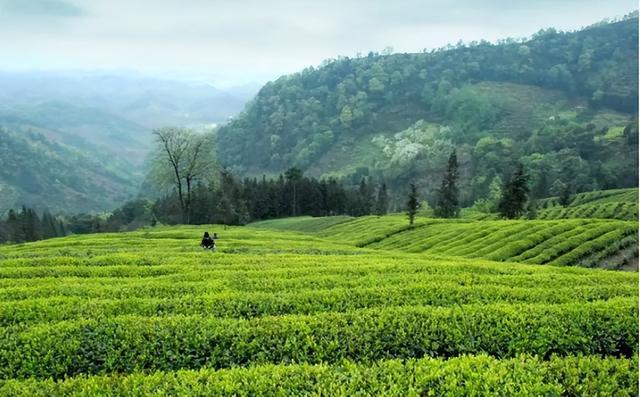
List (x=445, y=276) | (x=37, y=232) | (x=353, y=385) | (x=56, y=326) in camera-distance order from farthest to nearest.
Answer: (x=37, y=232)
(x=445, y=276)
(x=56, y=326)
(x=353, y=385)

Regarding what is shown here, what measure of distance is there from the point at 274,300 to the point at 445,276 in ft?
23.3

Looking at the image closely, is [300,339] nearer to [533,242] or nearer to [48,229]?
[533,242]

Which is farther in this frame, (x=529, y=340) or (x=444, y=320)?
(x=444, y=320)

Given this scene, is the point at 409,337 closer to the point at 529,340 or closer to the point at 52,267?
the point at 529,340

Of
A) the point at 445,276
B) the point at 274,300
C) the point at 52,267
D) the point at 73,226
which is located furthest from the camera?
the point at 73,226

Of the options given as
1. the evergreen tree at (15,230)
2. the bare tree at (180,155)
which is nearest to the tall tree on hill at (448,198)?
the bare tree at (180,155)

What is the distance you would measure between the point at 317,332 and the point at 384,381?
2.76 m

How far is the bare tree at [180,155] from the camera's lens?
85.1 meters

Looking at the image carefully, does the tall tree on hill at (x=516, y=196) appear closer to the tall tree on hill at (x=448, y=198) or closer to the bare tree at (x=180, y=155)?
the tall tree on hill at (x=448, y=198)

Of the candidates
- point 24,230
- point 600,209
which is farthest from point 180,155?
point 600,209

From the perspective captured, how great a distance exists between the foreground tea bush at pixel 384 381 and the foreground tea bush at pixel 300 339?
105cm

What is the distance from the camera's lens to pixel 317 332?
36.5 feet

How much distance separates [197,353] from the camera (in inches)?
417

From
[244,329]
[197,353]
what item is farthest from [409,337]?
[197,353]
